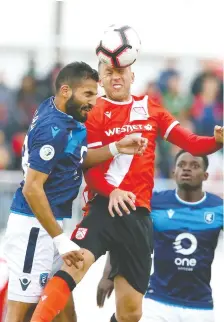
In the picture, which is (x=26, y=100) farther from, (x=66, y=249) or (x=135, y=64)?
(x=66, y=249)

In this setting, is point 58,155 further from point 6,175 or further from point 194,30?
point 194,30

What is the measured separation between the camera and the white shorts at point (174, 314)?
25.2 ft

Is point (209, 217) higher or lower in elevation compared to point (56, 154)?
lower

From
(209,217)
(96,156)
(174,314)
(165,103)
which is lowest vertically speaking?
(174,314)

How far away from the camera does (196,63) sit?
43.5 ft

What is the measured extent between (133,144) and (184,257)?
158 cm

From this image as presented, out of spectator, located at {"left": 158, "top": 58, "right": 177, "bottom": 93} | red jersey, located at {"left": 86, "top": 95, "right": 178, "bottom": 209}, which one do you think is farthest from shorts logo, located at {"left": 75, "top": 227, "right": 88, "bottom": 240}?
spectator, located at {"left": 158, "top": 58, "right": 177, "bottom": 93}

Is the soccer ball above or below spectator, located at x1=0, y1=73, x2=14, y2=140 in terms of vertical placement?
above

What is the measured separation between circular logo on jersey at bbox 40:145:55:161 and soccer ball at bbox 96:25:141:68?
946 mm

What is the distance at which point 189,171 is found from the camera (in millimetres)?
7699

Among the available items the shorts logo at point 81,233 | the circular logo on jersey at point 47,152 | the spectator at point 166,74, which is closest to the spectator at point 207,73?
the spectator at point 166,74

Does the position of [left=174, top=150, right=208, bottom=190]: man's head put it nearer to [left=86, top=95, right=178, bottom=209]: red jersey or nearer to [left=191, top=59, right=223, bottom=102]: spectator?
[left=86, top=95, right=178, bottom=209]: red jersey

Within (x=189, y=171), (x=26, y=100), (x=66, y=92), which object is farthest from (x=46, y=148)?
(x=26, y=100)

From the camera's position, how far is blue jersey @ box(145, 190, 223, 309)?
7.71m
